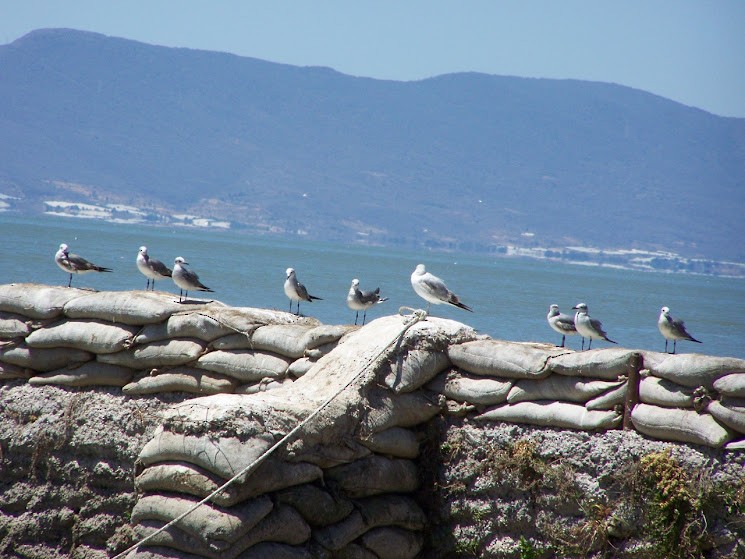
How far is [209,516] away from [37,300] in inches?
197

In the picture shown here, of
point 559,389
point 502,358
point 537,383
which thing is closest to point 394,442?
point 502,358

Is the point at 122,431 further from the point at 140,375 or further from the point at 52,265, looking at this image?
the point at 52,265

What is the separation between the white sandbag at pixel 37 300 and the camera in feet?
38.2

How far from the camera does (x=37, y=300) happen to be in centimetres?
1170

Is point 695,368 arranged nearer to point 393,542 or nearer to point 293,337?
point 393,542

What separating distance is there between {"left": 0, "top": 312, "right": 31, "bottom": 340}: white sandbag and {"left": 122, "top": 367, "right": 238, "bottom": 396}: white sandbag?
159 cm

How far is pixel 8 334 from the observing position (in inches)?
459

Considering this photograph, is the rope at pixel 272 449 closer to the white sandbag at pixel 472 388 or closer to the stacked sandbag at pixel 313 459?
the stacked sandbag at pixel 313 459

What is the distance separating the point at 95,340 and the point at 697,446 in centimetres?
640

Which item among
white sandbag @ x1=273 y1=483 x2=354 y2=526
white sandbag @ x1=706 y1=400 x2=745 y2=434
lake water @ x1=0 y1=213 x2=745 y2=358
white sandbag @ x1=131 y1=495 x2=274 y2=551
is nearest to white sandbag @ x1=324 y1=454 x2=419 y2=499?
white sandbag @ x1=273 y1=483 x2=354 y2=526

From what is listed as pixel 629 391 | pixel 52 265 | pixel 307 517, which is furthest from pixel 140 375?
pixel 52 265

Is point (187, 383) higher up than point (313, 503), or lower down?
higher up

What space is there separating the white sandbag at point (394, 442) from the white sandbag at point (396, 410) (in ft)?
0.17

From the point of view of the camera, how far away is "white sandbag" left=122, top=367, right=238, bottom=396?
10828mm
